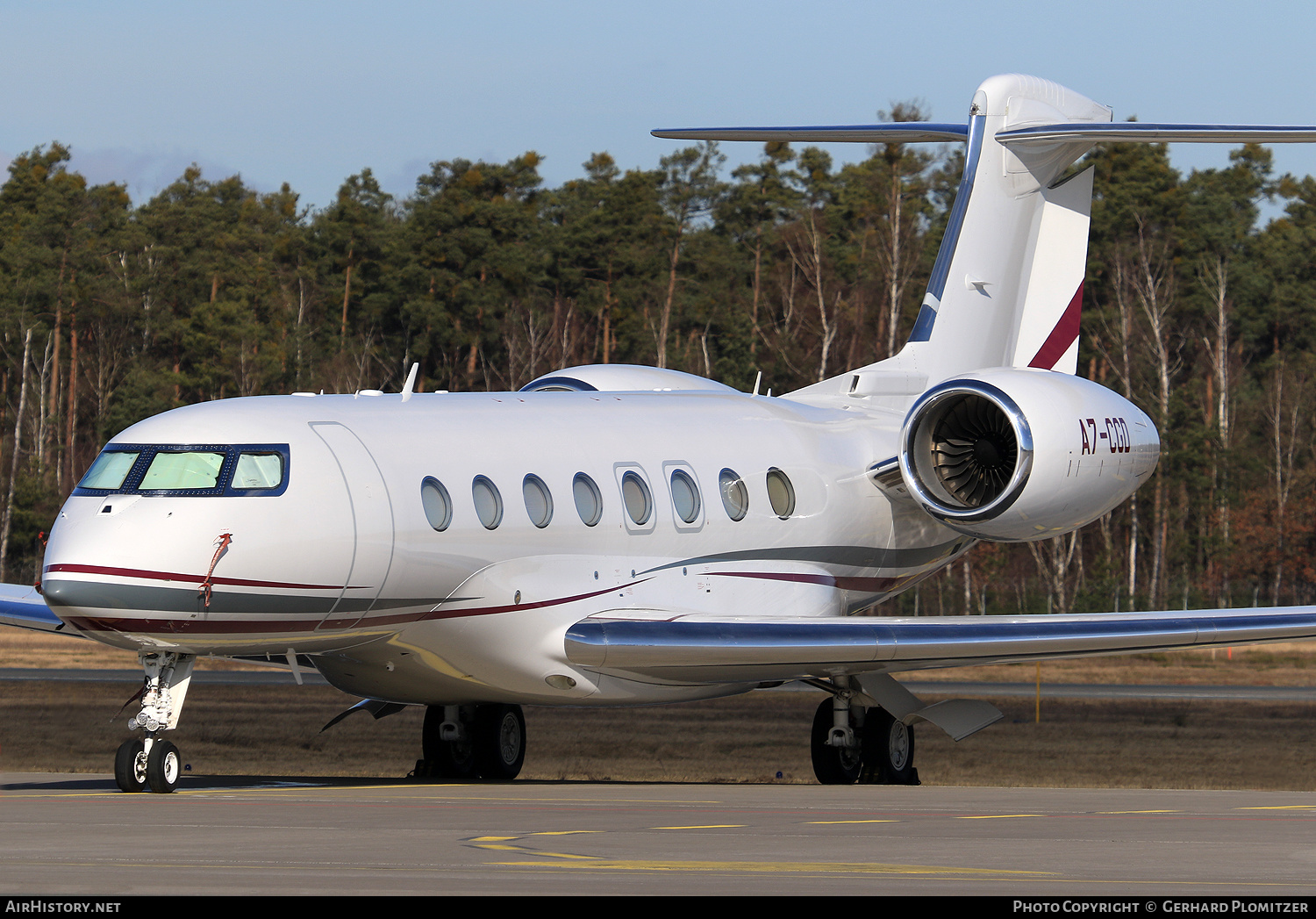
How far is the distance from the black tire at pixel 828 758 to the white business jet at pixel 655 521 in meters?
0.05

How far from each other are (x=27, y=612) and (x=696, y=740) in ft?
38.0

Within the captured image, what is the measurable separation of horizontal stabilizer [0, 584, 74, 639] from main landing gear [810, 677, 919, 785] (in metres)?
7.45

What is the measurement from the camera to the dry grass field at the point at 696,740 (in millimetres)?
24438

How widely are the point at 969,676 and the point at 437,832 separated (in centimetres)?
3069

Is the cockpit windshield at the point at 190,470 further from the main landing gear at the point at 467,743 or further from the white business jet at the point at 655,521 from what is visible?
the main landing gear at the point at 467,743

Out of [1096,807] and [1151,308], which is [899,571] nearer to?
[1096,807]

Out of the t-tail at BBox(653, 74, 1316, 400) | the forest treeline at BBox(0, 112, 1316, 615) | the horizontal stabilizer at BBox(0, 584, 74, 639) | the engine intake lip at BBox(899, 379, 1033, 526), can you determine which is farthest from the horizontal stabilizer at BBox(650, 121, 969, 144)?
the forest treeline at BBox(0, 112, 1316, 615)

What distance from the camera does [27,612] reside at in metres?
18.5

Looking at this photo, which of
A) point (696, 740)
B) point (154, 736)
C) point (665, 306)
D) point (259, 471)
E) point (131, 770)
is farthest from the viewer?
point (665, 306)

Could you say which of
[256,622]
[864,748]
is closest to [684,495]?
[864,748]

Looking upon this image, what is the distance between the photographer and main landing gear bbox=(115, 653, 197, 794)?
1477 cm

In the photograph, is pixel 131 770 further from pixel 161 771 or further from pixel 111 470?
pixel 111 470

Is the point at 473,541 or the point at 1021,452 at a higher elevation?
the point at 1021,452

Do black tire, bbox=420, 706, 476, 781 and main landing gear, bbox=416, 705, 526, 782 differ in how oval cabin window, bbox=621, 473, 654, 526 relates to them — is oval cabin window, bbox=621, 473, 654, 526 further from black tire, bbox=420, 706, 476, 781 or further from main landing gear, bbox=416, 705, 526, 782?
black tire, bbox=420, 706, 476, 781
